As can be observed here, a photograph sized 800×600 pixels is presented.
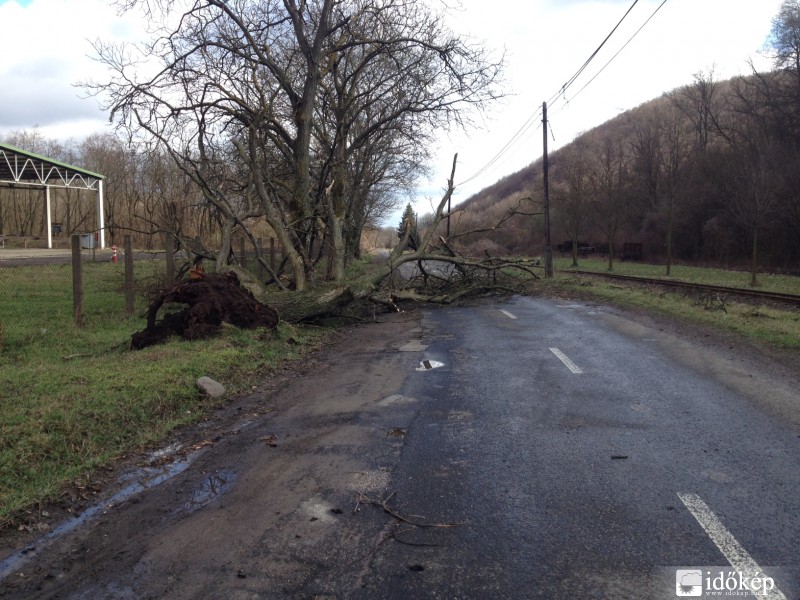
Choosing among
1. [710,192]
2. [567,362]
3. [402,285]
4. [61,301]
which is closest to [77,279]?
[61,301]

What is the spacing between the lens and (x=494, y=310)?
16.2m

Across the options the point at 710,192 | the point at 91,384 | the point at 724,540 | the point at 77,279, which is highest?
the point at 710,192

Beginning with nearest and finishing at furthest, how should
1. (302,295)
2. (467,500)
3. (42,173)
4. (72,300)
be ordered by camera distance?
1. (467,500)
2. (302,295)
3. (72,300)
4. (42,173)

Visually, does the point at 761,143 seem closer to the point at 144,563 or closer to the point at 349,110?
the point at 349,110

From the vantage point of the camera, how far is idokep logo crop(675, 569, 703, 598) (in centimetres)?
313

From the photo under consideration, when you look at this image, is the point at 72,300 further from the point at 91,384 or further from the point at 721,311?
the point at 721,311

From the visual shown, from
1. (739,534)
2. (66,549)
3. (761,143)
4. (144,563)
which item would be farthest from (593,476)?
(761,143)

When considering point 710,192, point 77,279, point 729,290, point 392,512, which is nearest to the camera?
point 392,512

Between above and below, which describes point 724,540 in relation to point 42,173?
below

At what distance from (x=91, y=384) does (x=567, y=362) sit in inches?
247

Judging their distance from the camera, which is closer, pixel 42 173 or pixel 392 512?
pixel 392 512

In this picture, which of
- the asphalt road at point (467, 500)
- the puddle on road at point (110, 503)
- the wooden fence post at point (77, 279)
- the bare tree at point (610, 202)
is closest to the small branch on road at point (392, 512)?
the asphalt road at point (467, 500)

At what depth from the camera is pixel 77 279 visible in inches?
427

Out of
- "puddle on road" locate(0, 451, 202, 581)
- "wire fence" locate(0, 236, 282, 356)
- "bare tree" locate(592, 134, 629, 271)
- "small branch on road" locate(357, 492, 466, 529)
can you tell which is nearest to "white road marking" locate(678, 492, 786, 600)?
"small branch on road" locate(357, 492, 466, 529)
